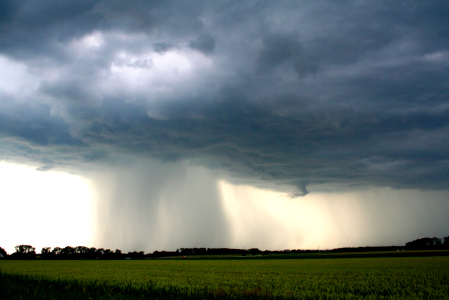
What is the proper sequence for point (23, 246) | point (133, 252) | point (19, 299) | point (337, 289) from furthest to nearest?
point (23, 246)
point (133, 252)
point (337, 289)
point (19, 299)

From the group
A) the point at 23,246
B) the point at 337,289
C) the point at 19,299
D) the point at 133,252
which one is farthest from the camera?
the point at 23,246

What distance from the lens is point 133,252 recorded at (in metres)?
182

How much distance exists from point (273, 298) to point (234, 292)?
236 cm

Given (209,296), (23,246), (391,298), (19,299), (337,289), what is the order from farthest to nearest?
(23,246), (337,289), (209,296), (391,298), (19,299)

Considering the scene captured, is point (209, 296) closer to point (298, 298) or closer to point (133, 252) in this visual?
point (298, 298)

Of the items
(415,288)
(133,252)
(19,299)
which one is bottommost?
(133,252)

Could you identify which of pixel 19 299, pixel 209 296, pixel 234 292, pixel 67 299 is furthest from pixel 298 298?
pixel 19 299

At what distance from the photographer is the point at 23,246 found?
19762 centimetres

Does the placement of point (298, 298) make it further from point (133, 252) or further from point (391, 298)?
point (133, 252)

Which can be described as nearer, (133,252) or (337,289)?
(337,289)

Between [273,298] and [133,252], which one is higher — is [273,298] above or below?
above

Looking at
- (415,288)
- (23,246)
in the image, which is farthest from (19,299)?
(23,246)

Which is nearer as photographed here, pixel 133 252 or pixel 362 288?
pixel 362 288

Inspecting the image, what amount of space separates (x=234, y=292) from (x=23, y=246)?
9134 inches
